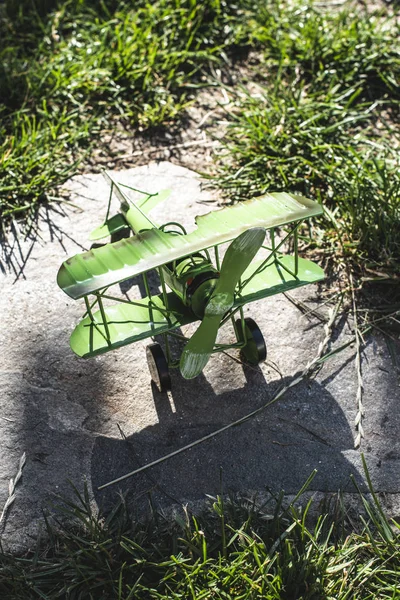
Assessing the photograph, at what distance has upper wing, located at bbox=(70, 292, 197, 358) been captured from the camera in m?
2.94

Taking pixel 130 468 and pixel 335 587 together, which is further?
pixel 130 468

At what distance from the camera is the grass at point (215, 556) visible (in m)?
2.66

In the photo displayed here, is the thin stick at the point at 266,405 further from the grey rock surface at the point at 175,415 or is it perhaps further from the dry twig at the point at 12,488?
the dry twig at the point at 12,488

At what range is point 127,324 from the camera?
3.01 meters

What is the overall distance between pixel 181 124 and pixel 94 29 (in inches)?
34.4

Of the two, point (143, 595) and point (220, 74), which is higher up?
point (220, 74)

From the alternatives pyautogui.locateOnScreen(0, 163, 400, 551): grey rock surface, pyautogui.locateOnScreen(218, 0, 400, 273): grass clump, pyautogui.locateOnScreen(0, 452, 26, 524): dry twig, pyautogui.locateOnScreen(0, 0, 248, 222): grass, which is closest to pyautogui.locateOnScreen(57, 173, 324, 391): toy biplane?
pyautogui.locateOnScreen(0, 163, 400, 551): grey rock surface

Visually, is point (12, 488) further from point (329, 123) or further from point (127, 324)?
point (329, 123)

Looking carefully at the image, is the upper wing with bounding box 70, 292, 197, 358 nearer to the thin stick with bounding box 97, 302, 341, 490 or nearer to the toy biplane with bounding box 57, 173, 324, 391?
the toy biplane with bounding box 57, 173, 324, 391

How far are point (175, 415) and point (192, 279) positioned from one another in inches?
23.9

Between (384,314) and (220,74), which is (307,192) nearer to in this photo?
(384,314)

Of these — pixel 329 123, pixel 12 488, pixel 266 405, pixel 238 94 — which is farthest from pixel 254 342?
pixel 238 94

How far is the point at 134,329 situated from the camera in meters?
2.98

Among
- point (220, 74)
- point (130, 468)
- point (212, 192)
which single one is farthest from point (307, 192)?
point (130, 468)
